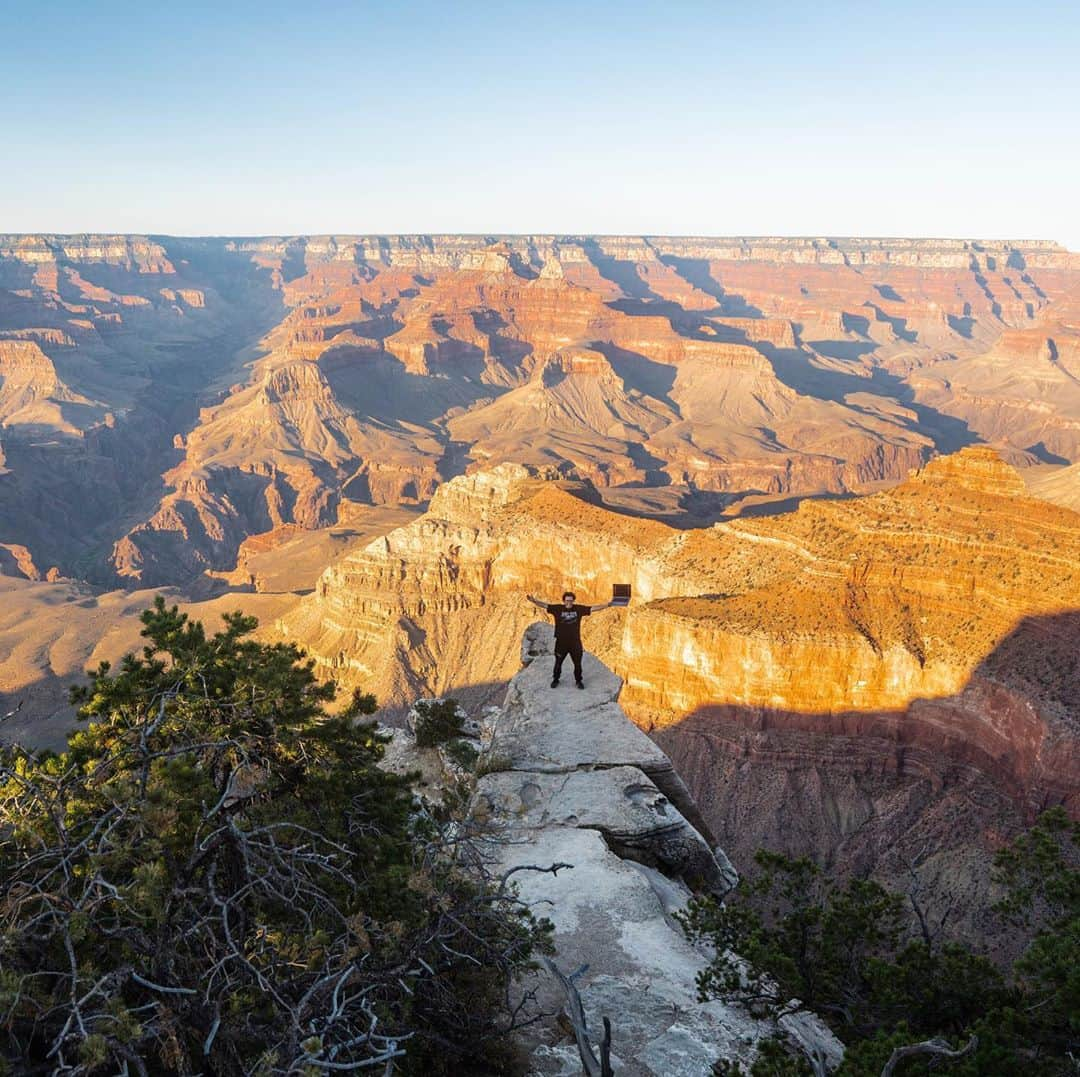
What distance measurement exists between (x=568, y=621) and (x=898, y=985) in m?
11.8

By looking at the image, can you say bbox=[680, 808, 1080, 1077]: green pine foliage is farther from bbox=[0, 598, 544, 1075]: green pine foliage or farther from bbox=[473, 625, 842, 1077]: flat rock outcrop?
bbox=[0, 598, 544, 1075]: green pine foliage

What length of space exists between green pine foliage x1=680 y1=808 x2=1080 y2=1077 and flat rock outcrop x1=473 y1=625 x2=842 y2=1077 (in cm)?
62

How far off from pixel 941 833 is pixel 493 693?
97.7 feet

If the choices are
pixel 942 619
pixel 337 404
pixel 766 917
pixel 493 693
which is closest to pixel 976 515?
pixel 942 619

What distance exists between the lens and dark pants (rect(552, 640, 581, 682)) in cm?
2370

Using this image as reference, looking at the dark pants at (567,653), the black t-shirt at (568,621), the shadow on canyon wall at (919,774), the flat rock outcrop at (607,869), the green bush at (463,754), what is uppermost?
the black t-shirt at (568,621)

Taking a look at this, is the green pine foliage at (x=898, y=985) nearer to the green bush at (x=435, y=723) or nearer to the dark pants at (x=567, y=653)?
A: the dark pants at (x=567, y=653)

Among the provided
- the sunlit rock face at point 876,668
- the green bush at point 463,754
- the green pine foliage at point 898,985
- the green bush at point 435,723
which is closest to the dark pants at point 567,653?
the green bush at point 463,754

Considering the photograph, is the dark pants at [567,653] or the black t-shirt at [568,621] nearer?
the black t-shirt at [568,621]

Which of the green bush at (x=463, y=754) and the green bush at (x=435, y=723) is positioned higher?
the green bush at (x=463, y=754)

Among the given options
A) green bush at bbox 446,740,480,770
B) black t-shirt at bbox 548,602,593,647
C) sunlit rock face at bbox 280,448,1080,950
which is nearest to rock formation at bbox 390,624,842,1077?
black t-shirt at bbox 548,602,593,647

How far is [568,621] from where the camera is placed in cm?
2289

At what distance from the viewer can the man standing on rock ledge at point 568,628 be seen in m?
22.4

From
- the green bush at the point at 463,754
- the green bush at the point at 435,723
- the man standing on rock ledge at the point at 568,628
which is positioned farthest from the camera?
the green bush at the point at 435,723
